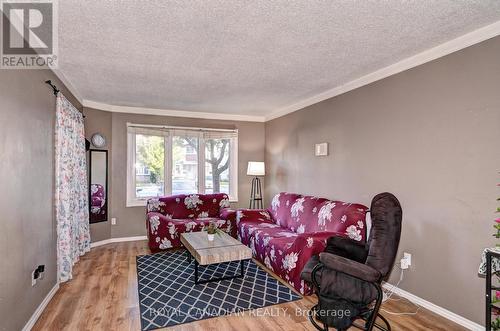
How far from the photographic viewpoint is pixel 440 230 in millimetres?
2641

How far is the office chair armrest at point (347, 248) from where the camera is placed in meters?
2.76

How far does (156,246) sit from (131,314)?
1.91m

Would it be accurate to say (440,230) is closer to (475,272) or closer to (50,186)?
(475,272)

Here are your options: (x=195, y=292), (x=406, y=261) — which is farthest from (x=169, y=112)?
(x=406, y=261)

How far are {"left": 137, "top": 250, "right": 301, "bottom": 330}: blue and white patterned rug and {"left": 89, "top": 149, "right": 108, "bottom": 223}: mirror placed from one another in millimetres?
1496

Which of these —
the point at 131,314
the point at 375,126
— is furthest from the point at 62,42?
the point at 375,126

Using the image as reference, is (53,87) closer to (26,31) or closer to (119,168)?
(26,31)

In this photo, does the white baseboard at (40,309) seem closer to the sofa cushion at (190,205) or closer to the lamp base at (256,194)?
the sofa cushion at (190,205)

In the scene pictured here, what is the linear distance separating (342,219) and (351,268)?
1.20 m

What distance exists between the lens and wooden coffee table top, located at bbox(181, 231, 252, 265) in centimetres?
304

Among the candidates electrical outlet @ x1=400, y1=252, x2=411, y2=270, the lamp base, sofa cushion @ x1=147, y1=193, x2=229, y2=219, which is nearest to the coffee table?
sofa cushion @ x1=147, y1=193, x2=229, y2=219

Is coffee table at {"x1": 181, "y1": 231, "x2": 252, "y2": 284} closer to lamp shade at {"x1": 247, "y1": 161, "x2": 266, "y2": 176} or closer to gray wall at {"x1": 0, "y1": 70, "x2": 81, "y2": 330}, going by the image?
gray wall at {"x1": 0, "y1": 70, "x2": 81, "y2": 330}

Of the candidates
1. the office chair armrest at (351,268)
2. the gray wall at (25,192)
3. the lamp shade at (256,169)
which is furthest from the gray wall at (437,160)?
the gray wall at (25,192)

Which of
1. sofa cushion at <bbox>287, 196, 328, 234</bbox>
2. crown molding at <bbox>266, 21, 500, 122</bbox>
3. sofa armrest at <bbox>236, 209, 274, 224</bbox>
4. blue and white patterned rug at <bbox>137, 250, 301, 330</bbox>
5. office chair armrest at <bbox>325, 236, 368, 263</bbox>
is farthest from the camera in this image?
sofa armrest at <bbox>236, 209, 274, 224</bbox>
